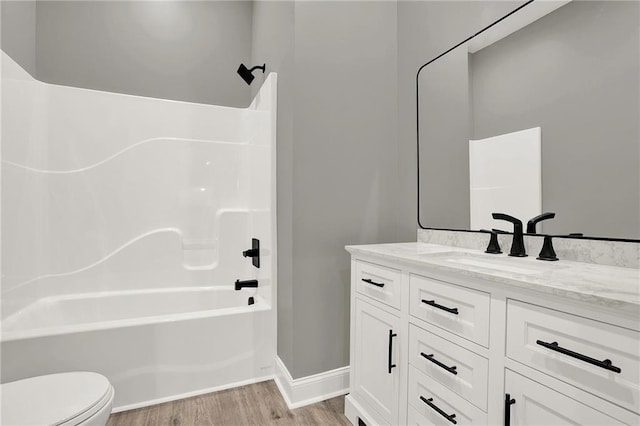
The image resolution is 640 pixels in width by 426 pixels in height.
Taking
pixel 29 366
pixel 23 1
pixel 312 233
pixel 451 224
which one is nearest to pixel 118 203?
pixel 29 366

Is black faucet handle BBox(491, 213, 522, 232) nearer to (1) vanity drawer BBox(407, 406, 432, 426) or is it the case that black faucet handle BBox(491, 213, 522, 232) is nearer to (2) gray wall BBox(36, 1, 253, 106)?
(1) vanity drawer BBox(407, 406, 432, 426)

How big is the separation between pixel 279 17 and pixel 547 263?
2.09 meters

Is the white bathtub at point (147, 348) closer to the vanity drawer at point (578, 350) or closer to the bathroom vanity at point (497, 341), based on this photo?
the bathroom vanity at point (497, 341)

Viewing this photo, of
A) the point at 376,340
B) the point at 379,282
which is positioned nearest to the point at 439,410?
the point at 376,340

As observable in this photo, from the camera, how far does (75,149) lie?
7.75 feet

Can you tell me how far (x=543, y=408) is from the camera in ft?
2.66

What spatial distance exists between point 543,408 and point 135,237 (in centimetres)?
269

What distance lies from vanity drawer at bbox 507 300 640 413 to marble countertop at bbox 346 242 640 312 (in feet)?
0.23

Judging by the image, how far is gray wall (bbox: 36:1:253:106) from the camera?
2.47 meters

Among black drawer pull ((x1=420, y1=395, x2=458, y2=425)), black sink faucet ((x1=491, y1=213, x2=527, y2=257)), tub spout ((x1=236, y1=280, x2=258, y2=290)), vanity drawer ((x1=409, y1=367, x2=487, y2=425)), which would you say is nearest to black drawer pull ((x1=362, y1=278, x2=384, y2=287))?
vanity drawer ((x1=409, y1=367, x2=487, y2=425))

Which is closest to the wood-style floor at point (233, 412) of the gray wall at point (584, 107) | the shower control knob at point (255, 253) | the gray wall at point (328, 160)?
the gray wall at point (328, 160)

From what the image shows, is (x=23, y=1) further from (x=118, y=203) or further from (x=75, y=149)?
(x=118, y=203)

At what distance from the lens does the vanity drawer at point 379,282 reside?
4.49 ft

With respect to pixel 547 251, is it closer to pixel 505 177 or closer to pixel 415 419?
pixel 505 177
